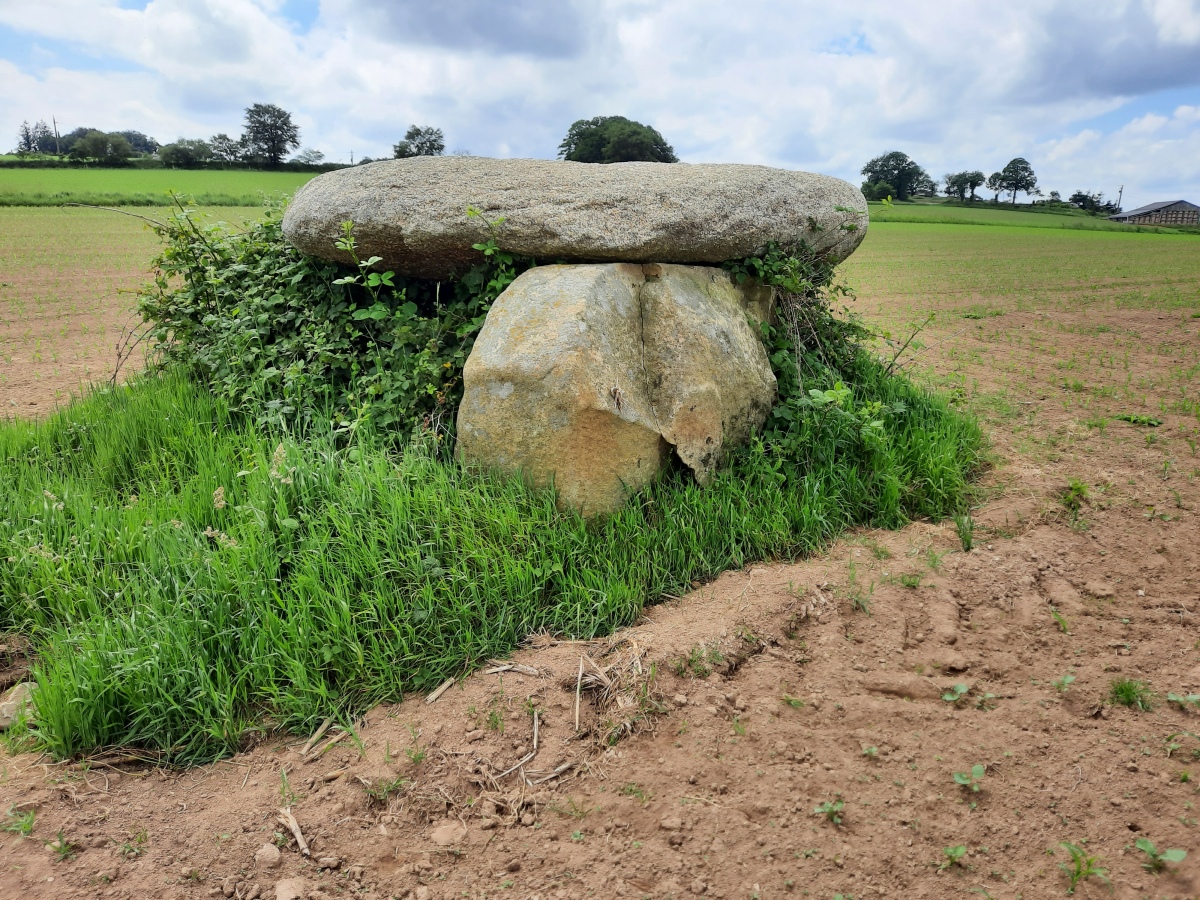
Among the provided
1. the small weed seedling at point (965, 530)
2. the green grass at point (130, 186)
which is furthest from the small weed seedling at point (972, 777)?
the green grass at point (130, 186)

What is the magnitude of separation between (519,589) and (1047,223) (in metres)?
43.0

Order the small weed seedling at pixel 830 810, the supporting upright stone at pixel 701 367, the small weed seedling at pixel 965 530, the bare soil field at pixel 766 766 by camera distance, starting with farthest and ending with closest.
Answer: the supporting upright stone at pixel 701 367 → the small weed seedling at pixel 965 530 → the small weed seedling at pixel 830 810 → the bare soil field at pixel 766 766

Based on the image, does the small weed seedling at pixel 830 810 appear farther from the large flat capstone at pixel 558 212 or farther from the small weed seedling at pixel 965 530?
the large flat capstone at pixel 558 212

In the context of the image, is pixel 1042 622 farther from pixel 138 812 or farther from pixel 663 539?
pixel 138 812

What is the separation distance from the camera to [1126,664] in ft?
10.5

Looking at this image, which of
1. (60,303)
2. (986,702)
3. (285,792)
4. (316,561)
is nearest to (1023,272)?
(986,702)

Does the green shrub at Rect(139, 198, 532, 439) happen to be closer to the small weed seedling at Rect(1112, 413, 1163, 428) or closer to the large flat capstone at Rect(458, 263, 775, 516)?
the large flat capstone at Rect(458, 263, 775, 516)

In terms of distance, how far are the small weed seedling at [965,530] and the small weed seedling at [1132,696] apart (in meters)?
1.09

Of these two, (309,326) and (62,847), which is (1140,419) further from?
(62,847)

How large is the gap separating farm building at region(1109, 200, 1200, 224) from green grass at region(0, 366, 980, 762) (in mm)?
43543

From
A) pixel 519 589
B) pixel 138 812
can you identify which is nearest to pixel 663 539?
pixel 519 589

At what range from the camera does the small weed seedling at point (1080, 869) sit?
2.19 meters

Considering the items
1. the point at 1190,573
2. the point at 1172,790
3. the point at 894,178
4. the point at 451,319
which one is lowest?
the point at 1172,790

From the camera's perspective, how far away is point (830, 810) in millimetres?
2432
